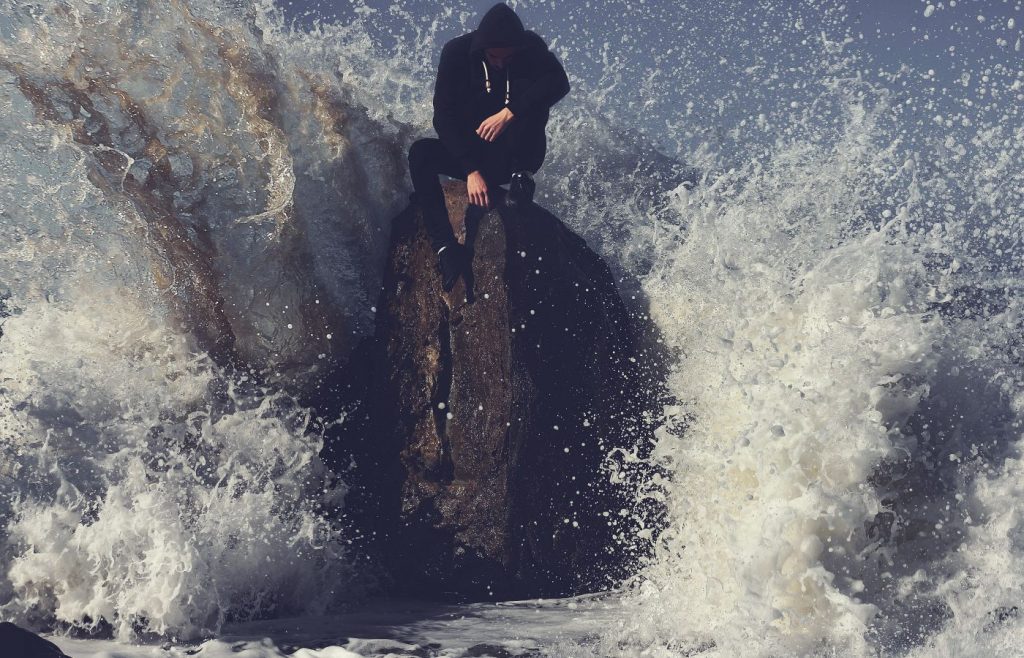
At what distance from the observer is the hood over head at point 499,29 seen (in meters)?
3.59

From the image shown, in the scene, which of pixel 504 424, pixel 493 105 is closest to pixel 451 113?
pixel 493 105

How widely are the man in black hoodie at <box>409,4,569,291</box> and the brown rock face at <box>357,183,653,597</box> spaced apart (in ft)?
0.62

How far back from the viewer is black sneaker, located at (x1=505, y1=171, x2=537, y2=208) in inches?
156

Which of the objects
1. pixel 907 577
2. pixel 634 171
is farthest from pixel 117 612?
pixel 634 171

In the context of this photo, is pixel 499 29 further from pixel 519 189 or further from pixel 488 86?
pixel 519 189

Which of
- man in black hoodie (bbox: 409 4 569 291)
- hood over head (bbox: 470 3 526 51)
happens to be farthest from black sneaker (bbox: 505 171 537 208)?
hood over head (bbox: 470 3 526 51)

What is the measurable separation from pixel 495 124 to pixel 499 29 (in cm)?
40

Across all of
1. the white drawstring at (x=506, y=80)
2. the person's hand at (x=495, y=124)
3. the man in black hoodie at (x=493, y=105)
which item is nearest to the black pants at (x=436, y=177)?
the man in black hoodie at (x=493, y=105)

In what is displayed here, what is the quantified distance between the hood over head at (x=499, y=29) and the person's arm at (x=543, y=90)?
167mm

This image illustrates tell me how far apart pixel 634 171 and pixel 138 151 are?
10.6ft

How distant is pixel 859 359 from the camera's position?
341 centimetres

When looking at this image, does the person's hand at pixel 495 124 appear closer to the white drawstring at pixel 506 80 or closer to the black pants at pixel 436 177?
the white drawstring at pixel 506 80

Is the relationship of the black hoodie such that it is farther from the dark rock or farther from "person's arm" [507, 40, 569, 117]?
the dark rock

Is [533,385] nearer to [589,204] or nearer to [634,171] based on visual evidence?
[589,204]
